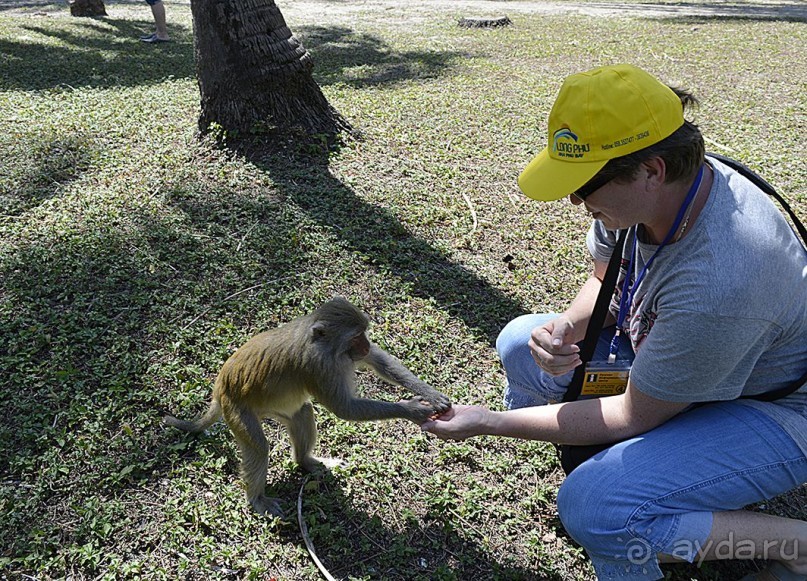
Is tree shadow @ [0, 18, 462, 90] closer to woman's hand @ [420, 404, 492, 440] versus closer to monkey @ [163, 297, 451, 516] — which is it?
monkey @ [163, 297, 451, 516]

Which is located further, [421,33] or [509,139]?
[421,33]

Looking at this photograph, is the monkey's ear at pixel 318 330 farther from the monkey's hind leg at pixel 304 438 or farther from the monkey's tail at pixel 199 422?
the monkey's tail at pixel 199 422

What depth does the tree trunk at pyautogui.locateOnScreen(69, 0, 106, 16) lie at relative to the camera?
1228cm

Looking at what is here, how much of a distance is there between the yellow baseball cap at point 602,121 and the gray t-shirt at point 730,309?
0.39m

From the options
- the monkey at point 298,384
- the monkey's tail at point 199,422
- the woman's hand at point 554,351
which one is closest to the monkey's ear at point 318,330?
the monkey at point 298,384

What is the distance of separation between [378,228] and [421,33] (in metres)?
8.10

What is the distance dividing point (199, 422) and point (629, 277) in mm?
2180

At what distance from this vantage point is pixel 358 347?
3.06m

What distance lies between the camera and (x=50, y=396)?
3547 millimetres

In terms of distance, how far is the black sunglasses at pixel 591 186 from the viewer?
231 cm

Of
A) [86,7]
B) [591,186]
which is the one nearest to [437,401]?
[591,186]

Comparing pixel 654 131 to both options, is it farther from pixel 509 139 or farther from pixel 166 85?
pixel 166 85

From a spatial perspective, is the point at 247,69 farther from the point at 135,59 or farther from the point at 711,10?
the point at 711,10

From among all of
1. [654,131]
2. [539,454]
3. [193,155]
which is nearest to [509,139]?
[193,155]
